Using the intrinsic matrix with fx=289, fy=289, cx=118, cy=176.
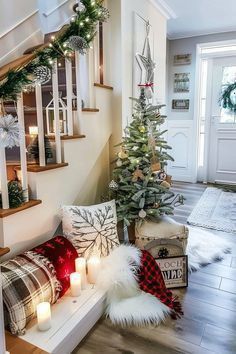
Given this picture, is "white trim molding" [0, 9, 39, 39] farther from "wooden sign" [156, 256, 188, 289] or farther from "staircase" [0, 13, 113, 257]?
"wooden sign" [156, 256, 188, 289]

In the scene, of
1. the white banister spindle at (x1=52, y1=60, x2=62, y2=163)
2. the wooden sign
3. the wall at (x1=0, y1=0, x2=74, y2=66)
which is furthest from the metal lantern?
the wooden sign

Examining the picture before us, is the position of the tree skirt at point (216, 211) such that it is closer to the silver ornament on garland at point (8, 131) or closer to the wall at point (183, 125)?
the wall at point (183, 125)

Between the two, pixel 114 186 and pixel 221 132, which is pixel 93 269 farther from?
pixel 221 132

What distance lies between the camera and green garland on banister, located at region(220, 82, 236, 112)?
4777 mm

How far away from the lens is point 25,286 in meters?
1.47

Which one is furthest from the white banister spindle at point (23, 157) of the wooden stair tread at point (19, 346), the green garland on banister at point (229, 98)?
the green garland on banister at point (229, 98)

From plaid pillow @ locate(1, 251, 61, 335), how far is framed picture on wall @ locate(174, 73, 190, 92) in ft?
13.6

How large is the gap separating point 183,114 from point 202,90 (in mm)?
523

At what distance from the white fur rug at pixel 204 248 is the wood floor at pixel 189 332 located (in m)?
0.34

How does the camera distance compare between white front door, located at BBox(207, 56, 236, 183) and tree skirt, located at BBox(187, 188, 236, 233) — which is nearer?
tree skirt, located at BBox(187, 188, 236, 233)

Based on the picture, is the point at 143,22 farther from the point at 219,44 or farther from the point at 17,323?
the point at 17,323

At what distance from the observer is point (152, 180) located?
232 centimetres

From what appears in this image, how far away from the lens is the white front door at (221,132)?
15.8ft

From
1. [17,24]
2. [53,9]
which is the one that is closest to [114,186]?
[17,24]
